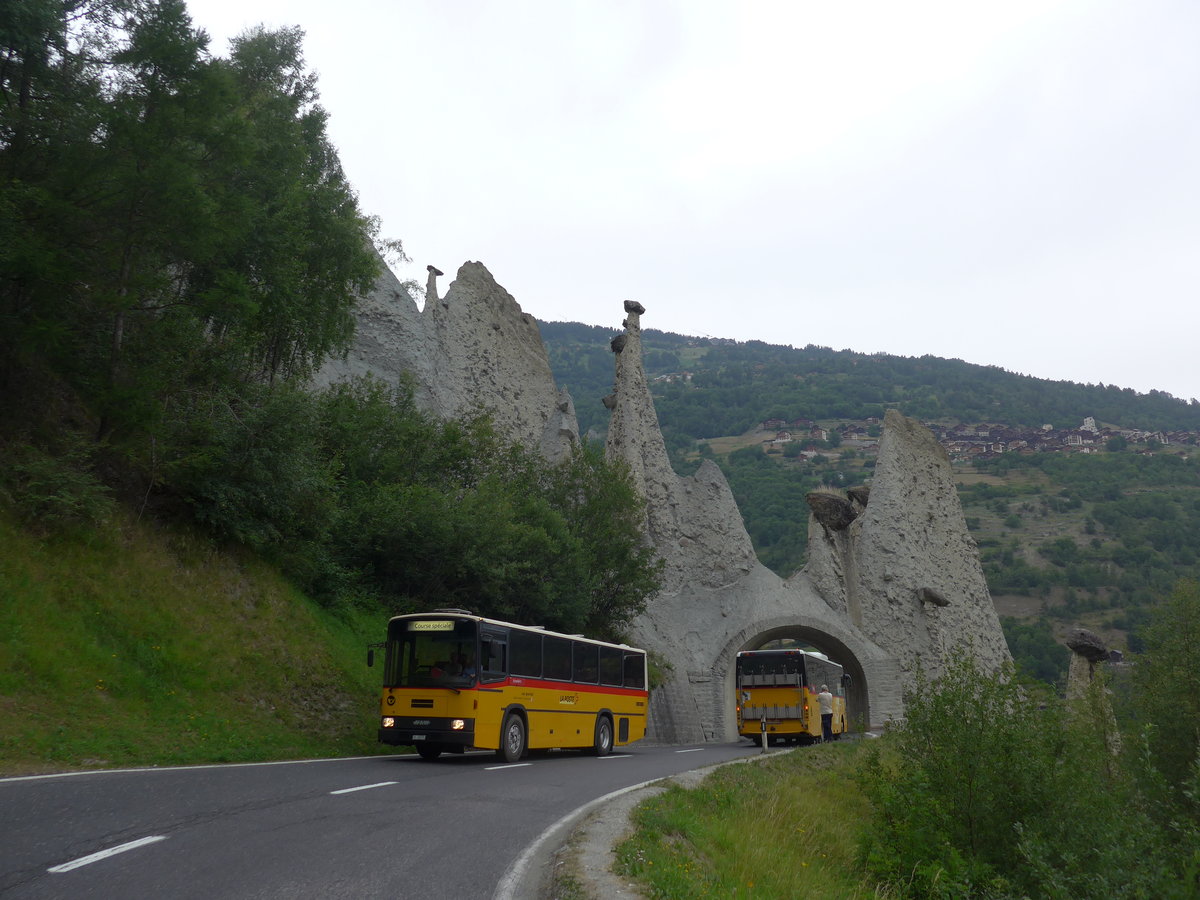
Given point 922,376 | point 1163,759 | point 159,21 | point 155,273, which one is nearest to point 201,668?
point 155,273

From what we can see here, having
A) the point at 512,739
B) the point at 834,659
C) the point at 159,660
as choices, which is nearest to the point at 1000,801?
the point at 512,739

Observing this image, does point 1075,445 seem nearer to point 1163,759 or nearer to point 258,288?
point 1163,759

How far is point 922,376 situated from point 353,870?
137141mm

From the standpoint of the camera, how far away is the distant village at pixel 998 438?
105 metres

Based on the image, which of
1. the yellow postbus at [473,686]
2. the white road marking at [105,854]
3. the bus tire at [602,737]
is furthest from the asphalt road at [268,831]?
the bus tire at [602,737]

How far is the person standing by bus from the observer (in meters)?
24.6

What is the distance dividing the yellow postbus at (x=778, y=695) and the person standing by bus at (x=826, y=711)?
2.43 ft

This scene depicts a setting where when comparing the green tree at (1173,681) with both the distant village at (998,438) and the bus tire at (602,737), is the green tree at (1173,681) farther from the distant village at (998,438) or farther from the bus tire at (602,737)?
the distant village at (998,438)

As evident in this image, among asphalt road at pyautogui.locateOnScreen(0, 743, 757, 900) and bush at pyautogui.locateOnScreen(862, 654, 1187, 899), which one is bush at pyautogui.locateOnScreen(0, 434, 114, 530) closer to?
asphalt road at pyautogui.locateOnScreen(0, 743, 757, 900)

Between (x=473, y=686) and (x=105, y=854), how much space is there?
30.0 ft

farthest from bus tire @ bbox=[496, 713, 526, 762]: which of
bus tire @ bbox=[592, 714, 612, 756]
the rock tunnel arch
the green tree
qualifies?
the rock tunnel arch

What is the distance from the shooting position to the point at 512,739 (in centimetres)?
1683

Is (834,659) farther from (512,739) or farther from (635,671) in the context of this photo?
(512,739)

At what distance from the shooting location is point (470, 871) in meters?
6.90
